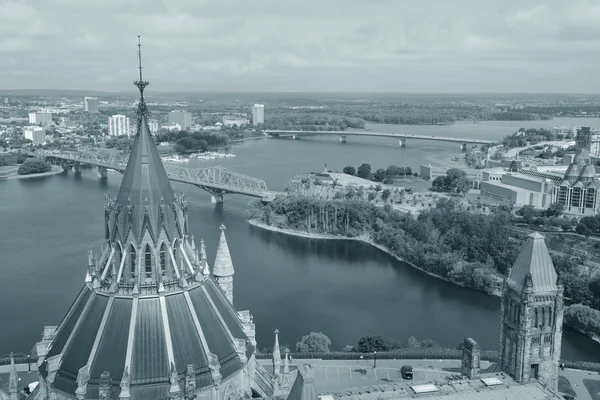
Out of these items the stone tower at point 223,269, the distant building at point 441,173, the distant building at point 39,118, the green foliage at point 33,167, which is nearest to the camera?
the stone tower at point 223,269

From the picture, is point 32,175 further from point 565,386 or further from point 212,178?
point 565,386

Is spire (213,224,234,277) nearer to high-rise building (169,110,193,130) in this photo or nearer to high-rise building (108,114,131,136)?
high-rise building (108,114,131,136)

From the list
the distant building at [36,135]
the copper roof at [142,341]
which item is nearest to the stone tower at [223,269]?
the copper roof at [142,341]

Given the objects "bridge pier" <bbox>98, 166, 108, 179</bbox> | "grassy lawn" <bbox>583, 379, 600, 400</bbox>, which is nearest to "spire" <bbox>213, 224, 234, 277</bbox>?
"grassy lawn" <bbox>583, 379, 600, 400</bbox>

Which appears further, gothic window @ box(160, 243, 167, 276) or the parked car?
the parked car

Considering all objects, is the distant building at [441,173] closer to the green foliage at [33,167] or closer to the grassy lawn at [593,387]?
the grassy lawn at [593,387]

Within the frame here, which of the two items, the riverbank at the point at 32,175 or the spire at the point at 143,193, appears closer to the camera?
the spire at the point at 143,193
